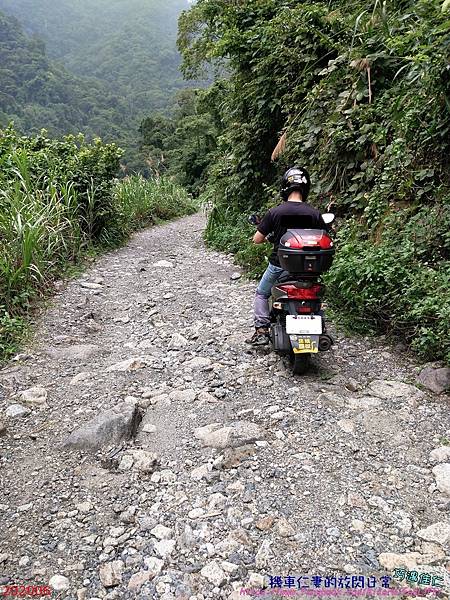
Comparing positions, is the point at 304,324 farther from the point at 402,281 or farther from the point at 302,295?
the point at 402,281

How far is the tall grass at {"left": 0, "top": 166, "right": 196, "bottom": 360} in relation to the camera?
16.6 ft

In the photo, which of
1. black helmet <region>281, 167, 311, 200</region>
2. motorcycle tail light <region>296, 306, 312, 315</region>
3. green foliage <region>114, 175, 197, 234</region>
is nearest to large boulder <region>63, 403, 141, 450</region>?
motorcycle tail light <region>296, 306, 312, 315</region>

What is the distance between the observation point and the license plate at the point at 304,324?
3539 mm

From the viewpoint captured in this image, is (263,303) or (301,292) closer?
(301,292)

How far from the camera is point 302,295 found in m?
3.64

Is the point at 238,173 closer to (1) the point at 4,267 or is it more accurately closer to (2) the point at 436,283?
(1) the point at 4,267

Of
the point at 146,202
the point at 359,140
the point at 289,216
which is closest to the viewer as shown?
the point at 289,216

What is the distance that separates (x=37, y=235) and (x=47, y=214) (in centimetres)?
101

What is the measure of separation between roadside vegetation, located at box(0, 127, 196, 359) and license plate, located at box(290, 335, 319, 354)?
107 inches

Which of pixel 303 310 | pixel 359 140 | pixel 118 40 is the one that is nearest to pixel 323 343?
pixel 303 310

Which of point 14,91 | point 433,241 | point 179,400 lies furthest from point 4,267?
point 14,91

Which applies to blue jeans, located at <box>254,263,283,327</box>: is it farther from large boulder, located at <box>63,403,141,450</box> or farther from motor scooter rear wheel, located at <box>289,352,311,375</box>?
large boulder, located at <box>63,403,141,450</box>

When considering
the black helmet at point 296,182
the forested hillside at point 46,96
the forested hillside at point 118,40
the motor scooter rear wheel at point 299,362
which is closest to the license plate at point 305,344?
the motor scooter rear wheel at point 299,362

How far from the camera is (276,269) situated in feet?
13.4
